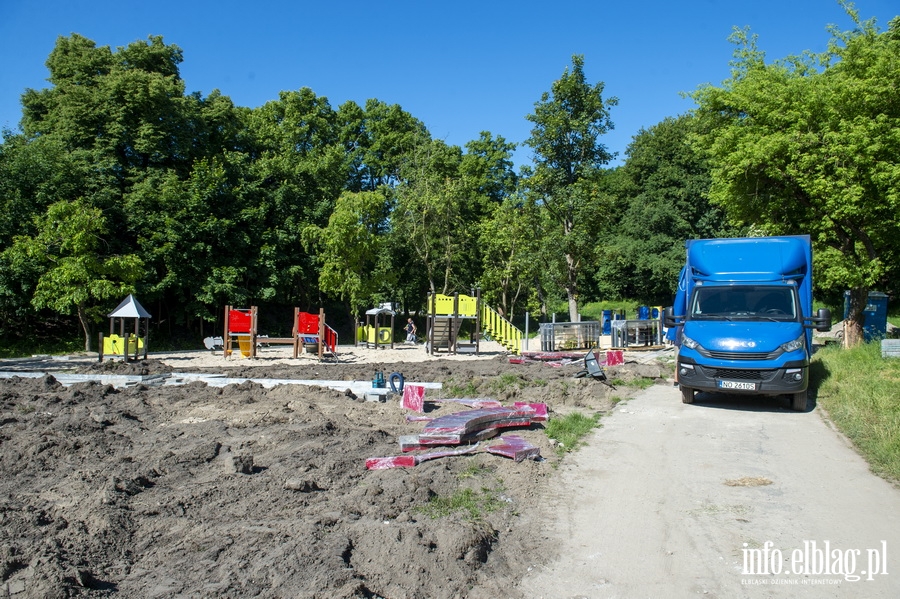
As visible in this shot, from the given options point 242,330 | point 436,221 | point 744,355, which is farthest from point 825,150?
point 436,221

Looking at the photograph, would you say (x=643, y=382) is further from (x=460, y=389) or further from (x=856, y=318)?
(x=856, y=318)

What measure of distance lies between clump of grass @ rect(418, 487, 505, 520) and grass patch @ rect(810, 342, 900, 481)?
4398 mm

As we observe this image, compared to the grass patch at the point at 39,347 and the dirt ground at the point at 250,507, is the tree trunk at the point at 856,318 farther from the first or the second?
the grass patch at the point at 39,347

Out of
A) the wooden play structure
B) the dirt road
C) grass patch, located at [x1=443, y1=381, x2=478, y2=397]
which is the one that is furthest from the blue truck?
the wooden play structure

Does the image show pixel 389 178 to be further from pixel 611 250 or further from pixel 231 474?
pixel 231 474

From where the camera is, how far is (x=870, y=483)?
6.98m

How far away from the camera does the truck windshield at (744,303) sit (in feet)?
40.7

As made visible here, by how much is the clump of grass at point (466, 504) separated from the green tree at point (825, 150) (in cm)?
1635

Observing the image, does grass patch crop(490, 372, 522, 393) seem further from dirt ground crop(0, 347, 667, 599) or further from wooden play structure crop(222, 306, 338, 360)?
wooden play structure crop(222, 306, 338, 360)

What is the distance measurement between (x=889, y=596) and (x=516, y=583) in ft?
8.01

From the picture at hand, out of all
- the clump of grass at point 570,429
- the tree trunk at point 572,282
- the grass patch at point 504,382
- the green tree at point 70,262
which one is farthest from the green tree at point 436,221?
the clump of grass at point 570,429

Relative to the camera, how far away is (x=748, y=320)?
1234cm

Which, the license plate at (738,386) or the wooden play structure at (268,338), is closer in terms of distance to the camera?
the license plate at (738,386)

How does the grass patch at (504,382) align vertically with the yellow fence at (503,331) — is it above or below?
below
